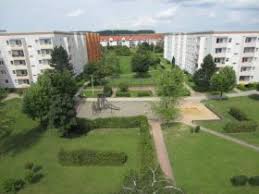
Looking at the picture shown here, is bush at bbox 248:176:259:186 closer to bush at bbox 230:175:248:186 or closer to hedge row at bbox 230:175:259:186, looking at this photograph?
hedge row at bbox 230:175:259:186

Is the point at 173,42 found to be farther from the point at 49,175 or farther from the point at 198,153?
the point at 49,175

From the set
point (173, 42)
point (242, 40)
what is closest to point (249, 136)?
point (242, 40)

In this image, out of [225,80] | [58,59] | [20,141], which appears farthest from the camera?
[58,59]

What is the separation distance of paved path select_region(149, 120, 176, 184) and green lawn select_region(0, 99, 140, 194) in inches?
106

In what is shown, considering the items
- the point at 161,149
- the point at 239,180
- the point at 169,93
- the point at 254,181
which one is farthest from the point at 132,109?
the point at 254,181

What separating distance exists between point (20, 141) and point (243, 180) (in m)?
29.4

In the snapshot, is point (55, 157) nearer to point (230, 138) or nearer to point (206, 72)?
point (230, 138)

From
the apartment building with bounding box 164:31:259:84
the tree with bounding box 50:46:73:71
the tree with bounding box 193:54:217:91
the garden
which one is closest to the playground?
the garden

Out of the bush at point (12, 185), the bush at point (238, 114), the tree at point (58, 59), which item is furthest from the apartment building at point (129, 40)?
the bush at point (12, 185)

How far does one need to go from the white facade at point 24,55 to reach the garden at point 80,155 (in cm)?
2266

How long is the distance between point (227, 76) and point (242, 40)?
16.6m

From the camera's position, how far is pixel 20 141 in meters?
33.3

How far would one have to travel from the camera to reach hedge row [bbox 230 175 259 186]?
21.8m

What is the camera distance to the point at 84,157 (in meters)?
26.6
